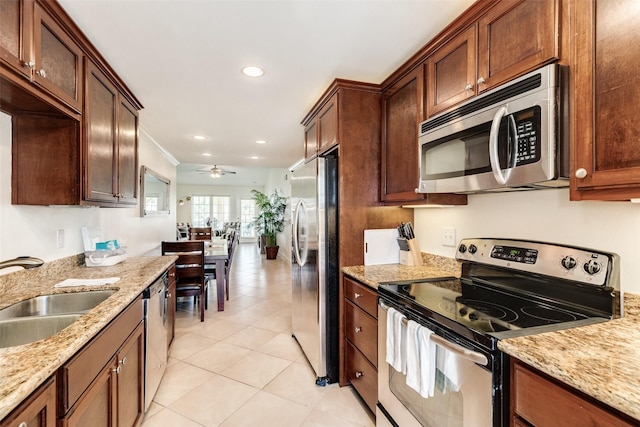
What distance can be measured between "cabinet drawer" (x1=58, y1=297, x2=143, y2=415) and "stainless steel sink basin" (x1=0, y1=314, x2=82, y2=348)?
175 millimetres

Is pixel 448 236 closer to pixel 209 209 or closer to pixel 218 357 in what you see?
pixel 218 357

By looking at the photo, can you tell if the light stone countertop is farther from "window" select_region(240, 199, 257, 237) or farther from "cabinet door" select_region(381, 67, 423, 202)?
"window" select_region(240, 199, 257, 237)

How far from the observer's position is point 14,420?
746 millimetres

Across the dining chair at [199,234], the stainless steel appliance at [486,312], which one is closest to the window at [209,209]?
the dining chair at [199,234]

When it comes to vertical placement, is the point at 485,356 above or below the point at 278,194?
below

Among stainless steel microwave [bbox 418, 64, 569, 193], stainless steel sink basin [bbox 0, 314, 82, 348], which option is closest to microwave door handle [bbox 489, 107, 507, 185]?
stainless steel microwave [bbox 418, 64, 569, 193]

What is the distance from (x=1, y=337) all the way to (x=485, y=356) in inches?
73.5

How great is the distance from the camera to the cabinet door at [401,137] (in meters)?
1.93

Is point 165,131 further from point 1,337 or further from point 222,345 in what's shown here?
point 1,337

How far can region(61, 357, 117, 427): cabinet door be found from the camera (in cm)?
104

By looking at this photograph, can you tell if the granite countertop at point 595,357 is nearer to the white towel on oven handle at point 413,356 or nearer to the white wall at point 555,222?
the white wall at point 555,222

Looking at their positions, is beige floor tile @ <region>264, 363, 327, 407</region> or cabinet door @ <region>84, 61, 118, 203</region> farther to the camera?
beige floor tile @ <region>264, 363, 327, 407</region>

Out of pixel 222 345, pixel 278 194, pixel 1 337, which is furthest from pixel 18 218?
pixel 278 194

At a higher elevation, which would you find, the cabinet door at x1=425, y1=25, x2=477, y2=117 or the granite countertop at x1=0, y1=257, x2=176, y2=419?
the cabinet door at x1=425, y1=25, x2=477, y2=117
